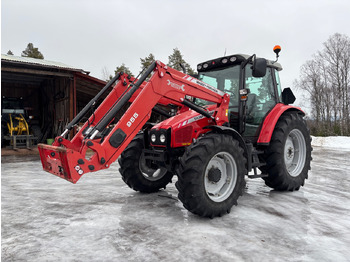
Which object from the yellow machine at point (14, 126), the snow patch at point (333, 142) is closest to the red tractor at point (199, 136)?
the yellow machine at point (14, 126)

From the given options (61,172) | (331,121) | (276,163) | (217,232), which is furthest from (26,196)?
(331,121)

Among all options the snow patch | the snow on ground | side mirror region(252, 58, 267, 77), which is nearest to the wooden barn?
the snow on ground

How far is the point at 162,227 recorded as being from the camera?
3016 mm

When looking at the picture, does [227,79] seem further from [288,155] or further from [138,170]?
[138,170]

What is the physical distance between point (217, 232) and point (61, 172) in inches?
71.4

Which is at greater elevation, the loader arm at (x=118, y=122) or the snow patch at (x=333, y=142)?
the loader arm at (x=118, y=122)

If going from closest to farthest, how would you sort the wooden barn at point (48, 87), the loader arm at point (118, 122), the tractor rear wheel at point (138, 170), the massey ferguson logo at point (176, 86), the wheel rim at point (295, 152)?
1. the loader arm at point (118, 122)
2. the massey ferguson logo at point (176, 86)
3. the tractor rear wheel at point (138, 170)
4. the wheel rim at point (295, 152)
5. the wooden barn at point (48, 87)

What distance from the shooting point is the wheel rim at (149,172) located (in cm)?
443

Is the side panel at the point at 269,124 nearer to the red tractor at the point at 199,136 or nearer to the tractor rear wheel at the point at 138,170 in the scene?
the red tractor at the point at 199,136

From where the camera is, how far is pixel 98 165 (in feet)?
9.96

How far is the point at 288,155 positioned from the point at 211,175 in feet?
7.24

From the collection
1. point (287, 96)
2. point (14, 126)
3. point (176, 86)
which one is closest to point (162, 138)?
point (176, 86)

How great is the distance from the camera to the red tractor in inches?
124

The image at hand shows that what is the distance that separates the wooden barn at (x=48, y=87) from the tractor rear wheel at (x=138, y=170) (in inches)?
342
